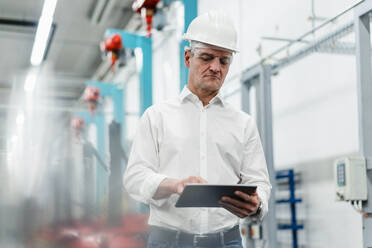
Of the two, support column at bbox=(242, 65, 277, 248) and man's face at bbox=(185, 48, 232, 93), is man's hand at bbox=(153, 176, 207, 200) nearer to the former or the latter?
man's face at bbox=(185, 48, 232, 93)

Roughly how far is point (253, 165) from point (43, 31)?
3.73m

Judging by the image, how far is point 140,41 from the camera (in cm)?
442

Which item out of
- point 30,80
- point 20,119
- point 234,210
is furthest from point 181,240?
point 30,80

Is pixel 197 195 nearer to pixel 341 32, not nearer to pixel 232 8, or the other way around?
pixel 341 32

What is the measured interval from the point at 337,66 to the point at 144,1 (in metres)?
1.47

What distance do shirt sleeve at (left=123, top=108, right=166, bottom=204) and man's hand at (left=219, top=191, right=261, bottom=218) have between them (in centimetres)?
21

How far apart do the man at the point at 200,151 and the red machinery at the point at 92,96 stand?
375 centimetres

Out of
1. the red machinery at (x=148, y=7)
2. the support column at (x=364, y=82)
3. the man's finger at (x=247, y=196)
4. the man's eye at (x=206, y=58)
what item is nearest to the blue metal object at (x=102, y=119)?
the red machinery at (x=148, y=7)

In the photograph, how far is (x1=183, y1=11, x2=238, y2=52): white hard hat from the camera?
62.9 inches

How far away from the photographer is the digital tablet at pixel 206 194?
1326 millimetres

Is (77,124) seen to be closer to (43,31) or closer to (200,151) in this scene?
(43,31)

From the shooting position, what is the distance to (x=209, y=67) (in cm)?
159

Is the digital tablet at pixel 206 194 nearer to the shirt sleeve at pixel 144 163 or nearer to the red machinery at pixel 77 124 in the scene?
the shirt sleeve at pixel 144 163

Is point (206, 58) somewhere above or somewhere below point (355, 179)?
above
